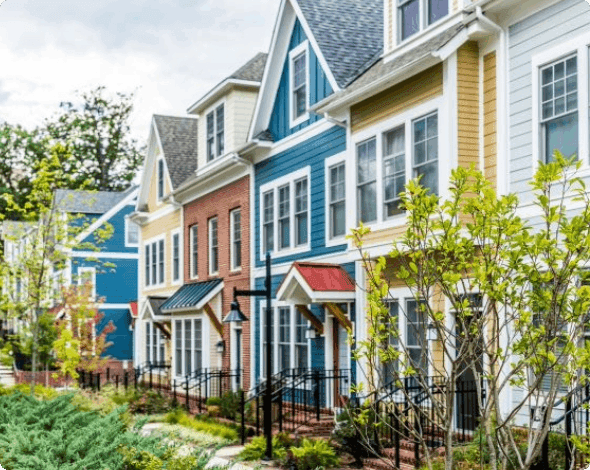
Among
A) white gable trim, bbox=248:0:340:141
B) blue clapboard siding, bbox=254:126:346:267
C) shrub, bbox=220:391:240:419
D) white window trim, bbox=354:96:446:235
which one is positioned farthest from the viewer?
white gable trim, bbox=248:0:340:141

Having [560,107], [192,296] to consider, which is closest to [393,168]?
[560,107]

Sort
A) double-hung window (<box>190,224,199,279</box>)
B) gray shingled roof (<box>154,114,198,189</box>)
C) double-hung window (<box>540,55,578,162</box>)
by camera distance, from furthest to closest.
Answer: gray shingled roof (<box>154,114,198,189</box>) → double-hung window (<box>190,224,199,279</box>) → double-hung window (<box>540,55,578,162</box>)

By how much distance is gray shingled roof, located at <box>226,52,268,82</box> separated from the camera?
26531 millimetres

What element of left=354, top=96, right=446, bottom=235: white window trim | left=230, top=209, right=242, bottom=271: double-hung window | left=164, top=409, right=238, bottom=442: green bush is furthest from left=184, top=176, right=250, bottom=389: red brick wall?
left=354, top=96, right=446, bottom=235: white window trim

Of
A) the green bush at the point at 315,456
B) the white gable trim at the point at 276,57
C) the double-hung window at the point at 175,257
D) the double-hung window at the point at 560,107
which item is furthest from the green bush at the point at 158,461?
the double-hung window at the point at 175,257

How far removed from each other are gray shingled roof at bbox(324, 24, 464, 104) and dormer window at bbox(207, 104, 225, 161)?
817cm

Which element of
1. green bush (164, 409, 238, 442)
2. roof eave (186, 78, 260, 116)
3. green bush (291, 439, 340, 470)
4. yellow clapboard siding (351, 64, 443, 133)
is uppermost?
roof eave (186, 78, 260, 116)

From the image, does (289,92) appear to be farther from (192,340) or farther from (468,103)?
(192,340)

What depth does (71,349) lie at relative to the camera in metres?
19.7

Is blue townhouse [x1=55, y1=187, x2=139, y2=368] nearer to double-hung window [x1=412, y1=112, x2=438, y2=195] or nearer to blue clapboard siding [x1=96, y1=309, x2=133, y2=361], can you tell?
blue clapboard siding [x1=96, y1=309, x2=133, y2=361]

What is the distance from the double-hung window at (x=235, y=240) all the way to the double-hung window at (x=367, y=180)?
27.3ft

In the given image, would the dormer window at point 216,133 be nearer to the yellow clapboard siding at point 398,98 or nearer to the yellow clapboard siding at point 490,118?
the yellow clapboard siding at point 398,98

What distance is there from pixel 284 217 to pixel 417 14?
7.06 meters

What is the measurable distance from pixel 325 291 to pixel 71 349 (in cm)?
553
